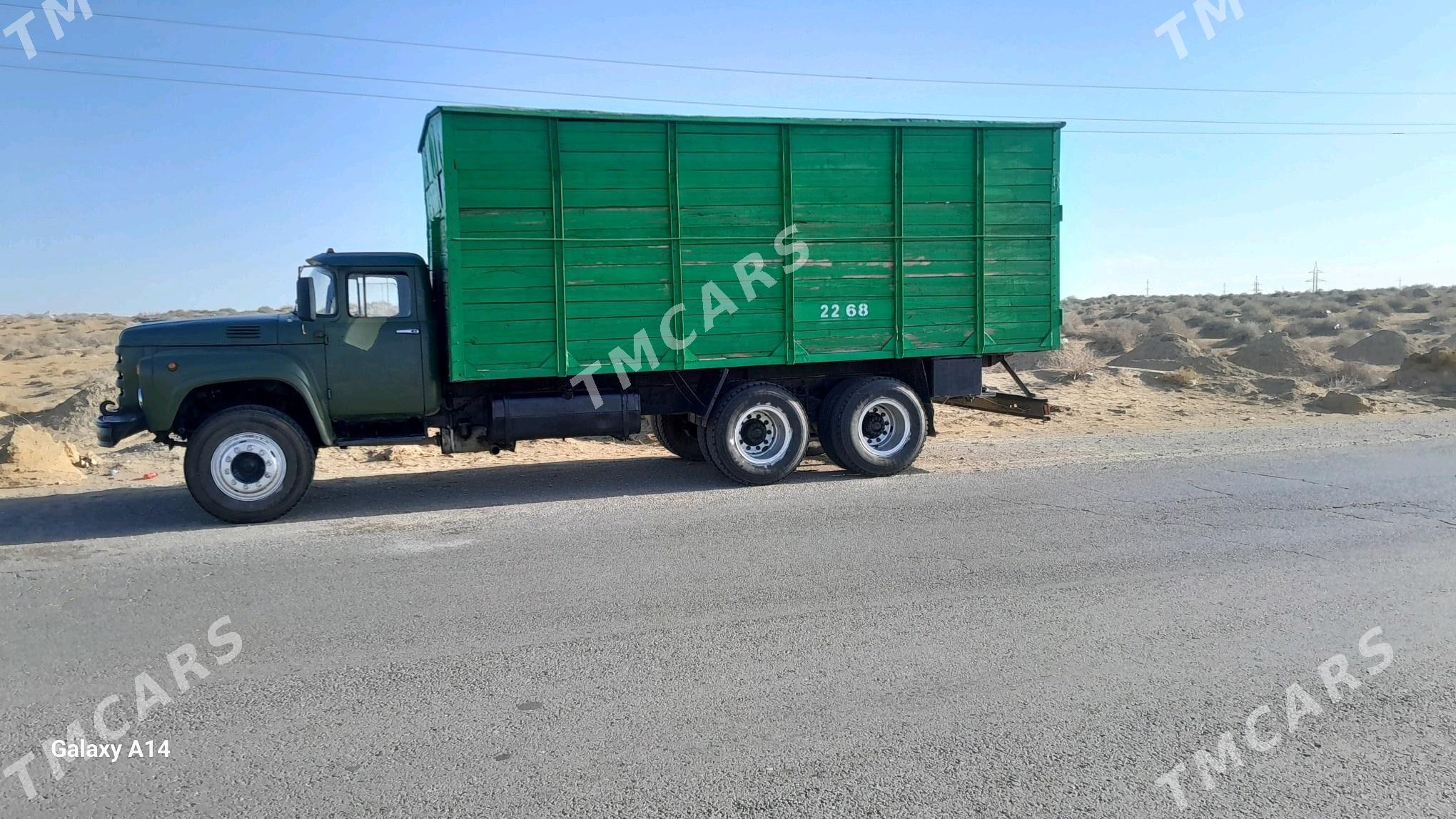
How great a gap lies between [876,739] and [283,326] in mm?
6999

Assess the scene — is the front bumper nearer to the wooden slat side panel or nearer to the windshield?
the windshield

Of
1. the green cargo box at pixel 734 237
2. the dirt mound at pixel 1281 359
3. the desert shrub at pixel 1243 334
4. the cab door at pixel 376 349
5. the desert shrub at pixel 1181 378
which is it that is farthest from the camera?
the desert shrub at pixel 1243 334

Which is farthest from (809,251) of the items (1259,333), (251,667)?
(1259,333)

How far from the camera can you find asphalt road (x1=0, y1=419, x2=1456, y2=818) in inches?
152

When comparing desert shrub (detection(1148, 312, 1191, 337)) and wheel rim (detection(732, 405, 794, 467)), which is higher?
desert shrub (detection(1148, 312, 1191, 337))

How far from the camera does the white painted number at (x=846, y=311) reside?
10.5 metres

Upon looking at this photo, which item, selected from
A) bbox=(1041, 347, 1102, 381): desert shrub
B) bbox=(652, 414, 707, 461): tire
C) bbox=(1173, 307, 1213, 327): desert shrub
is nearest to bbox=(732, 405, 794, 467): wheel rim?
bbox=(652, 414, 707, 461): tire

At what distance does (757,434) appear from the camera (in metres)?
10.6

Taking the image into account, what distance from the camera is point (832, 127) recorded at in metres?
10.3

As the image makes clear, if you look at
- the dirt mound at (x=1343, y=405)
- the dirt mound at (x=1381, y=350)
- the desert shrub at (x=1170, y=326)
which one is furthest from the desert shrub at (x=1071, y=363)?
the desert shrub at (x=1170, y=326)

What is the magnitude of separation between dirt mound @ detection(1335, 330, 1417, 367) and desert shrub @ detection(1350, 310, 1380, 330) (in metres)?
10.6

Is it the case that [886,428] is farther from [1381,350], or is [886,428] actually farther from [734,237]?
[1381,350]

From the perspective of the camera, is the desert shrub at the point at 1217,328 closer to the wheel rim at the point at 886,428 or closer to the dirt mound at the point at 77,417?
the wheel rim at the point at 886,428

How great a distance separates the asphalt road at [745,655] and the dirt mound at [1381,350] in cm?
2140
